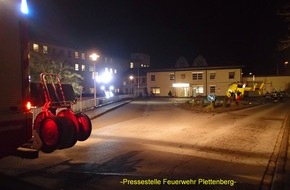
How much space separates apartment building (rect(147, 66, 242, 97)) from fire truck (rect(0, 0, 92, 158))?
64.8 metres

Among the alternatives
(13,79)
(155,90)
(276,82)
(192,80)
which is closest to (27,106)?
(13,79)

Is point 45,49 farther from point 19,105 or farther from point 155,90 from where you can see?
point 19,105

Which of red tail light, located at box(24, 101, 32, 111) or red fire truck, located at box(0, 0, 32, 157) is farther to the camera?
red tail light, located at box(24, 101, 32, 111)

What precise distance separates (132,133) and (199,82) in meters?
57.3

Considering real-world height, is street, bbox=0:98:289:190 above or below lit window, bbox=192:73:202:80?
below

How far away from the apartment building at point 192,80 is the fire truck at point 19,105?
64.8 m

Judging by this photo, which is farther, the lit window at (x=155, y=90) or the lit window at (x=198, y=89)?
the lit window at (x=155, y=90)

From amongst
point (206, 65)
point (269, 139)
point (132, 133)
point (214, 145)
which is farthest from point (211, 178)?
point (206, 65)

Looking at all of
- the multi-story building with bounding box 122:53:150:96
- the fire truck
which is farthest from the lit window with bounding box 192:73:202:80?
the fire truck

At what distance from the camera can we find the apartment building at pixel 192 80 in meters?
69.8

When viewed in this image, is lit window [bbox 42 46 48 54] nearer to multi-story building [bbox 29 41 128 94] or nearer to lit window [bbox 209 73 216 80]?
multi-story building [bbox 29 41 128 94]

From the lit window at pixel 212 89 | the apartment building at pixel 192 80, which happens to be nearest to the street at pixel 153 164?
the apartment building at pixel 192 80

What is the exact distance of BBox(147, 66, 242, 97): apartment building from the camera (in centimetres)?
6981

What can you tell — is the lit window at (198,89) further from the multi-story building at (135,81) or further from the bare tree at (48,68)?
the bare tree at (48,68)
